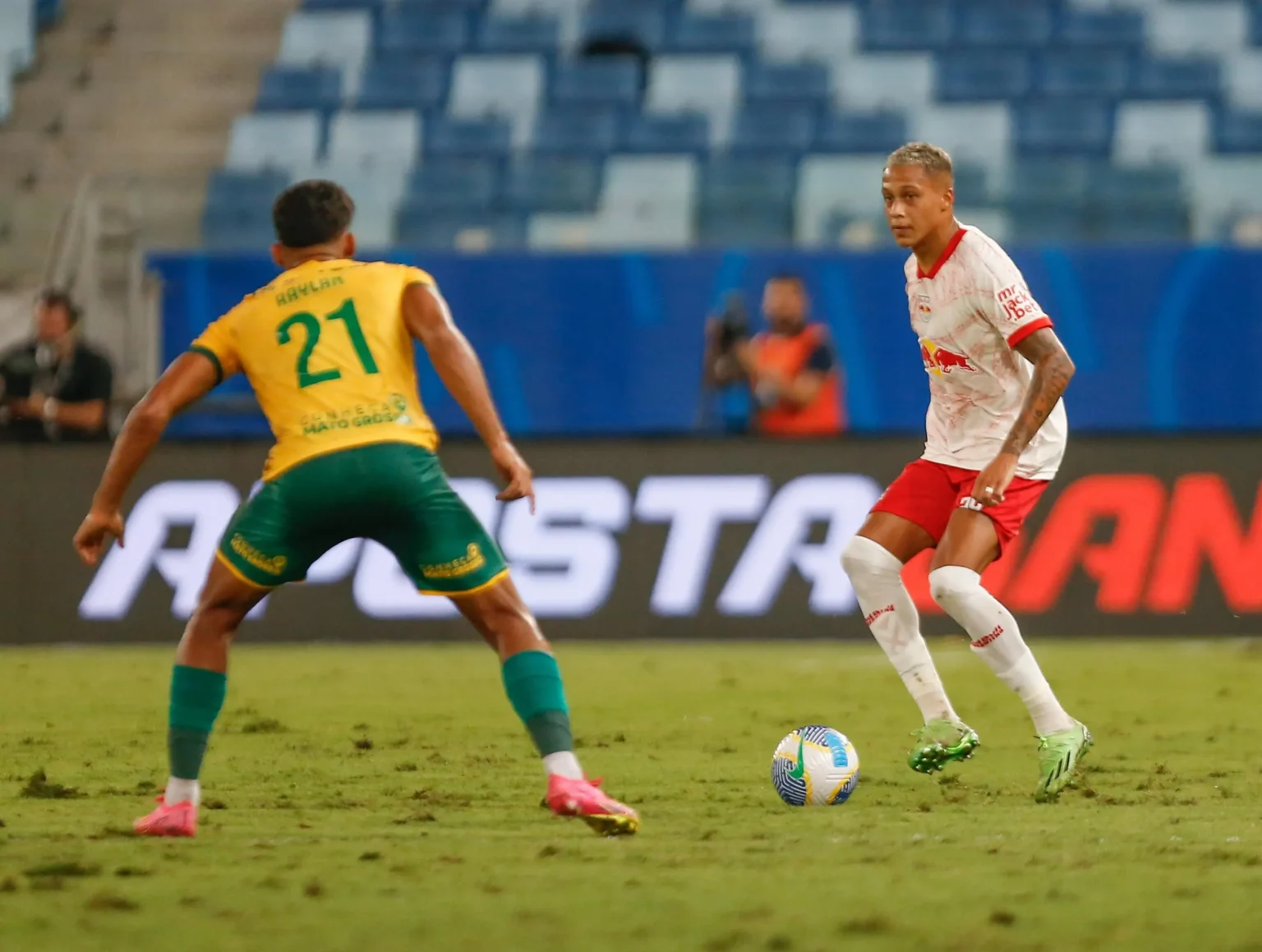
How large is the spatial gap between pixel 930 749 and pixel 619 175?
33.9ft

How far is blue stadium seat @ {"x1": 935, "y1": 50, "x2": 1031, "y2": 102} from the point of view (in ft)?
55.9

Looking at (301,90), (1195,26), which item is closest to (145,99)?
(301,90)

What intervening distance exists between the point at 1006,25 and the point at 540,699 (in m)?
13.4

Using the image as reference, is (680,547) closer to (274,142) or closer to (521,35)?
(274,142)

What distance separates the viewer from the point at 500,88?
17.5m

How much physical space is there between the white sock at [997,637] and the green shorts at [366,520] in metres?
1.62

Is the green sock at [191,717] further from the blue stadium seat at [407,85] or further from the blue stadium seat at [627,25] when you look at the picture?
the blue stadium seat at [627,25]

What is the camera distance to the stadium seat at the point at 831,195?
15352mm

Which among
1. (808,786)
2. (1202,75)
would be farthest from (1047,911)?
(1202,75)

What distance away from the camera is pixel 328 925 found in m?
4.02

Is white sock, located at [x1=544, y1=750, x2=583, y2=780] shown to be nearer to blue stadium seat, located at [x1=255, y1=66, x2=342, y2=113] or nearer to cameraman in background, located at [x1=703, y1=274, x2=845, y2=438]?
cameraman in background, located at [x1=703, y1=274, x2=845, y2=438]

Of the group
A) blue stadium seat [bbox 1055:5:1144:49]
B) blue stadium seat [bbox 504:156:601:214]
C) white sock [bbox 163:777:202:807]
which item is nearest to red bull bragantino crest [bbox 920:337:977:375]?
white sock [bbox 163:777:202:807]

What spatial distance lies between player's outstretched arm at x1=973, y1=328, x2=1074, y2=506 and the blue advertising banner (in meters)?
8.33

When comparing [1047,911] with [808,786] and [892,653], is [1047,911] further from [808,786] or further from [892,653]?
[892,653]
